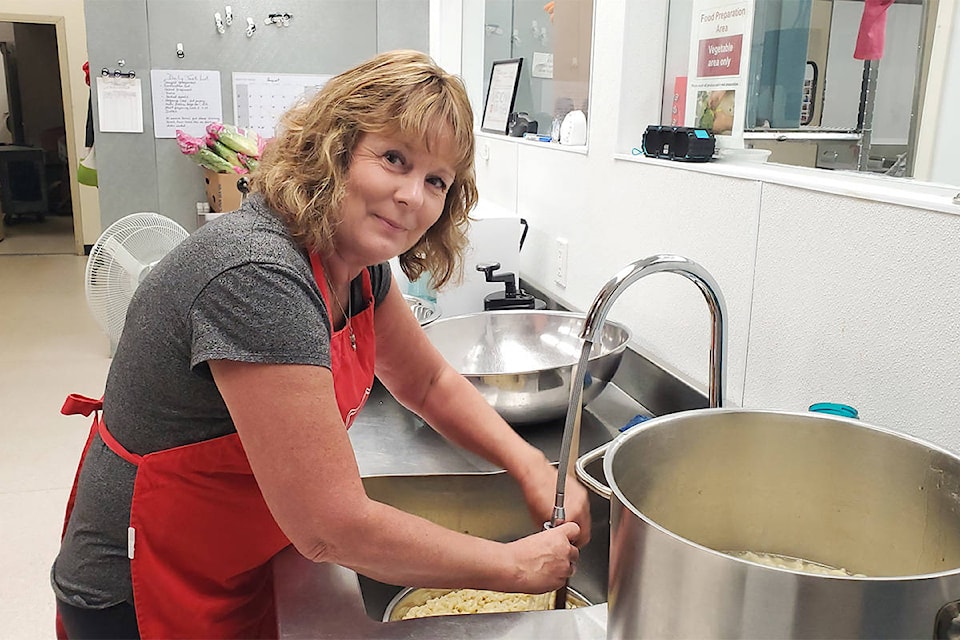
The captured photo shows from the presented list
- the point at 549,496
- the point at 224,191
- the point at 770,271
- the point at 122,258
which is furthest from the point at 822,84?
the point at 224,191

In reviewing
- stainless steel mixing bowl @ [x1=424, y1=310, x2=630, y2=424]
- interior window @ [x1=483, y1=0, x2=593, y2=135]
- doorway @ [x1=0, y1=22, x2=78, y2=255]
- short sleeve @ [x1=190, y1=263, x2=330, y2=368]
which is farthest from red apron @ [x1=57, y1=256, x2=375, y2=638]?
doorway @ [x1=0, y1=22, x2=78, y2=255]

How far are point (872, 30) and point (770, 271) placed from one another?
0.47 m

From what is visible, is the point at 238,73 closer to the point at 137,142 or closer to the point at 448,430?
the point at 137,142

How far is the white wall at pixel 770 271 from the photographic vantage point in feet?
3.19

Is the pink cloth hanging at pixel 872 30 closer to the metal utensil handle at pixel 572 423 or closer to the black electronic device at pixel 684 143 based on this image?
the black electronic device at pixel 684 143

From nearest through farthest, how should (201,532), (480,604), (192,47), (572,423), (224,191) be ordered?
1. (572,423)
2. (201,532)
3. (480,604)
4. (224,191)
5. (192,47)

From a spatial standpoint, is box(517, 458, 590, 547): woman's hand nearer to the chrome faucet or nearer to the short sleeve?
the chrome faucet

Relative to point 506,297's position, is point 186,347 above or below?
above

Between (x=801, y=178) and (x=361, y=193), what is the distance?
0.65 meters

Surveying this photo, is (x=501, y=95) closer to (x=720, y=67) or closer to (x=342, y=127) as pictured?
(x=720, y=67)

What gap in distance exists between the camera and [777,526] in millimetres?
975

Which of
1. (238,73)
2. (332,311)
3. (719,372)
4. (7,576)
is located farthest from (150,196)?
(719,372)

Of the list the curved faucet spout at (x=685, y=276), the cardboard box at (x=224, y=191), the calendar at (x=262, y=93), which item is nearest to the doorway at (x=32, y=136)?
the calendar at (x=262, y=93)

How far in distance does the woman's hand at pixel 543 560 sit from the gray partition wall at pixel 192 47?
393 centimetres
